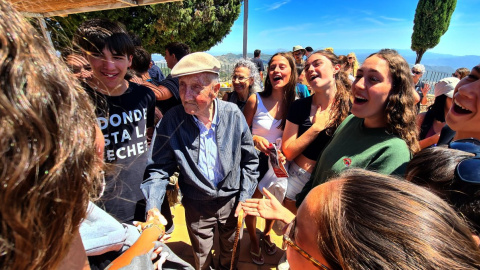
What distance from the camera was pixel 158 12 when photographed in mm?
11383

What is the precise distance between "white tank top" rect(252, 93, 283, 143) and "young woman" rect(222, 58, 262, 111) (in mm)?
551

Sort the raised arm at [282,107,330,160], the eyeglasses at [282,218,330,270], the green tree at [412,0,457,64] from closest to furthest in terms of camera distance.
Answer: the eyeglasses at [282,218,330,270], the raised arm at [282,107,330,160], the green tree at [412,0,457,64]

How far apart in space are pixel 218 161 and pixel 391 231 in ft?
4.63

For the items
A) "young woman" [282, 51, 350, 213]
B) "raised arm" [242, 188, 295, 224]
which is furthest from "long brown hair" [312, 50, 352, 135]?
"raised arm" [242, 188, 295, 224]

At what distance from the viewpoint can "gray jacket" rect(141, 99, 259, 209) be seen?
1.78 meters

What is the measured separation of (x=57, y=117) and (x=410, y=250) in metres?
0.85

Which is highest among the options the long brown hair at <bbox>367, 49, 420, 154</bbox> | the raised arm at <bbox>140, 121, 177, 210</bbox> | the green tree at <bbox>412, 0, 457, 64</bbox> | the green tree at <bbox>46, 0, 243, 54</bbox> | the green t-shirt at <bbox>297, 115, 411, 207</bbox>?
the green tree at <bbox>412, 0, 457, 64</bbox>

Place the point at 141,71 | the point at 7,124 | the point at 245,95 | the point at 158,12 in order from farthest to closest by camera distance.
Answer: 1. the point at 158,12
2. the point at 245,95
3. the point at 141,71
4. the point at 7,124

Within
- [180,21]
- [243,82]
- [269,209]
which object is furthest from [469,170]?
[180,21]

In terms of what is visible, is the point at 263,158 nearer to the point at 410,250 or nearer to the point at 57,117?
the point at 410,250

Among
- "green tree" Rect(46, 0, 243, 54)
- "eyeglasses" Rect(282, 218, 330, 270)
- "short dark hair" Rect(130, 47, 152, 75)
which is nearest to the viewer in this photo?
"eyeglasses" Rect(282, 218, 330, 270)

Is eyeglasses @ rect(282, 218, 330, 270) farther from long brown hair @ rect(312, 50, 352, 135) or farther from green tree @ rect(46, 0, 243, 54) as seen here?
green tree @ rect(46, 0, 243, 54)

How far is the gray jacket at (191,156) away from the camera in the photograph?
1.78 metres

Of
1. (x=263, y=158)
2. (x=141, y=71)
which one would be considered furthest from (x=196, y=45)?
(x=263, y=158)
